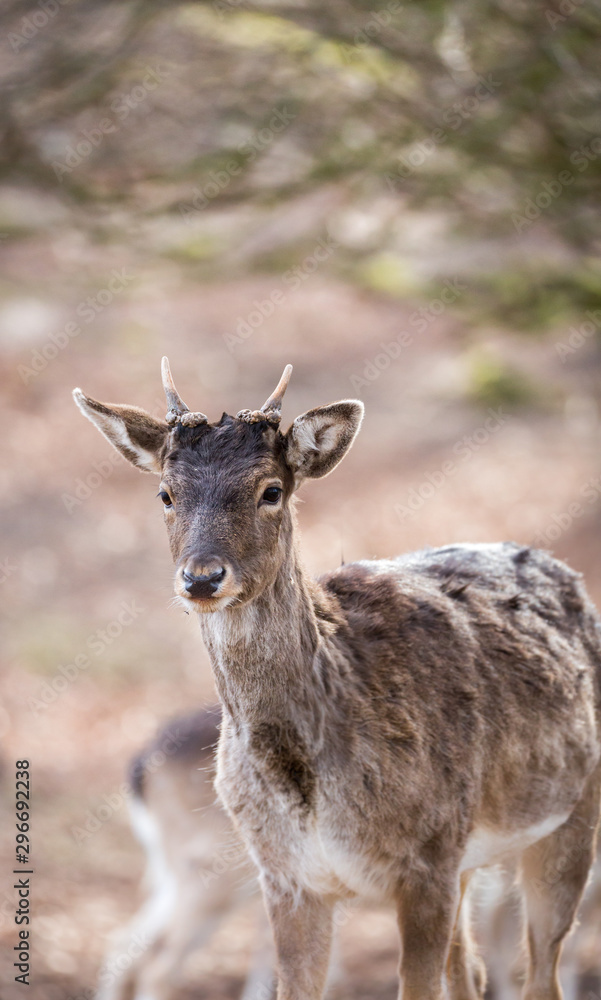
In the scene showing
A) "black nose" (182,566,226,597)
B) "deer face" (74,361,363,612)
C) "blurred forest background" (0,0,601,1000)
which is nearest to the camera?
"black nose" (182,566,226,597)

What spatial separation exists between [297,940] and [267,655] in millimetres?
1248

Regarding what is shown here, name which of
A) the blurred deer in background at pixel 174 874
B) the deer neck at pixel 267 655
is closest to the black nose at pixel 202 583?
the deer neck at pixel 267 655

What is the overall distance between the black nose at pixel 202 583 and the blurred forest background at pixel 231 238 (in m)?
4.32

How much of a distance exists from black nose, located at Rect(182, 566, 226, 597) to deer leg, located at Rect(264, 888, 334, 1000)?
1.52 meters

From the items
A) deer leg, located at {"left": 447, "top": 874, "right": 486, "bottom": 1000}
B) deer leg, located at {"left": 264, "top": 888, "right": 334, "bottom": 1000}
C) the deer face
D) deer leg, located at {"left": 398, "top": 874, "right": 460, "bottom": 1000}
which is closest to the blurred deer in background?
deer leg, located at {"left": 447, "top": 874, "right": 486, "bottom": 1000}

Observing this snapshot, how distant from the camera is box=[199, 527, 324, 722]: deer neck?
4590mm

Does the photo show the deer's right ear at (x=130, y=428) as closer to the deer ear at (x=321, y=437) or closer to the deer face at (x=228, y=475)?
the deer face at (x=228, y=475)

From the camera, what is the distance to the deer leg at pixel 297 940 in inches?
192

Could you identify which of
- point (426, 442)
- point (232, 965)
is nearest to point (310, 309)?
point (426, 442)

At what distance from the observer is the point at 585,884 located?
5.89 m

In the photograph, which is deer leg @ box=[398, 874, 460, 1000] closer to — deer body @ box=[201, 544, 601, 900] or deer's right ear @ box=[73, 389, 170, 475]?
deer body @ box=[201, 544, 601, 900]

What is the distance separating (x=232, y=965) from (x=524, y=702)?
4.76m

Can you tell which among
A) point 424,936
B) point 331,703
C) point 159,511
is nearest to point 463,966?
point 424,936

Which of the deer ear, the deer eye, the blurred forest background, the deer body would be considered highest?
the blurred forest background
